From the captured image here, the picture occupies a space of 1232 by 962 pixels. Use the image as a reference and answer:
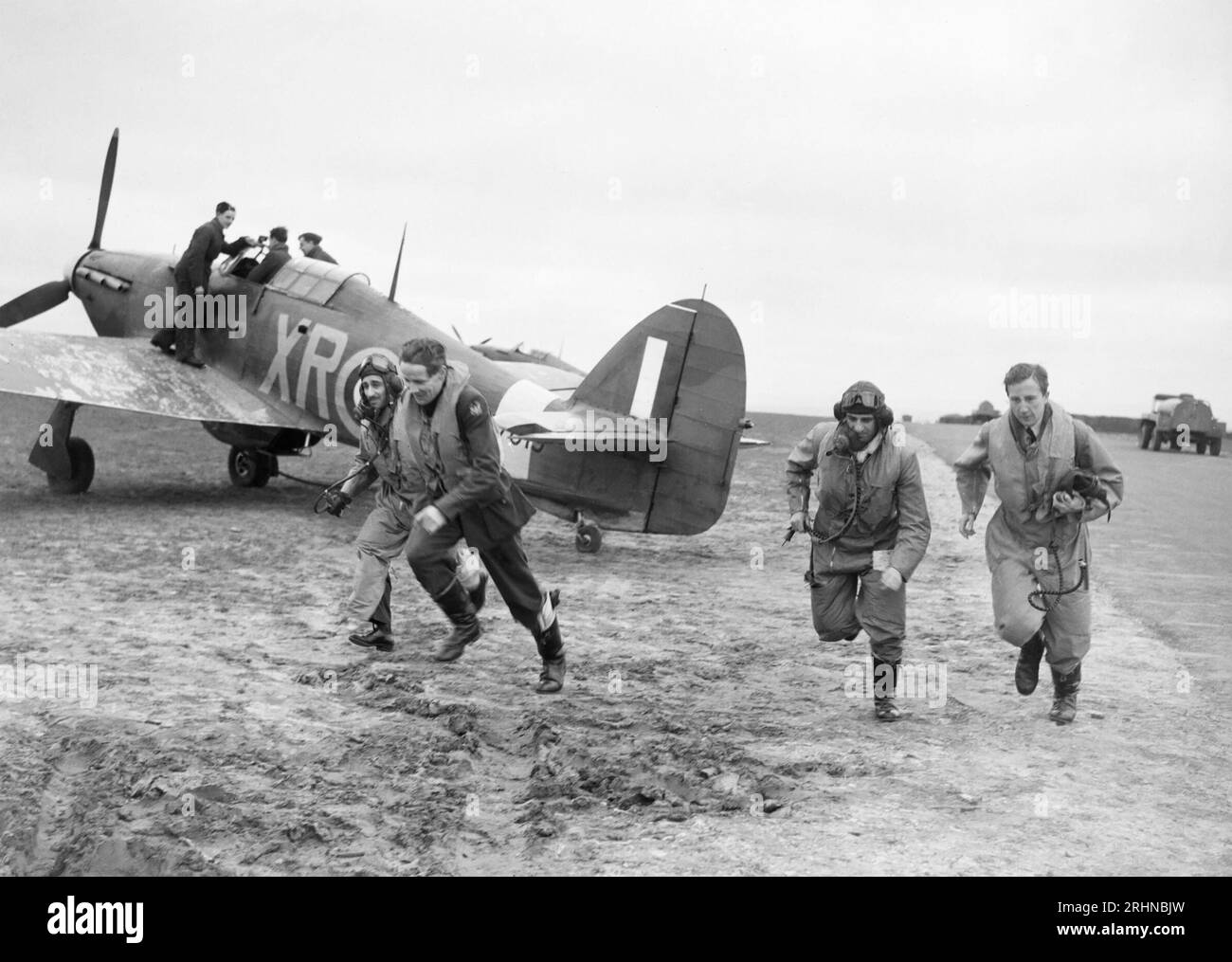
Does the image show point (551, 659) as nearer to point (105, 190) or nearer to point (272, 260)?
point (272, 260)

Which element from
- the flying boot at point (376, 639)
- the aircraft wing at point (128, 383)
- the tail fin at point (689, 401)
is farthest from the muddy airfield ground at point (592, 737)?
A: the aircraft wing at point (128, 383)

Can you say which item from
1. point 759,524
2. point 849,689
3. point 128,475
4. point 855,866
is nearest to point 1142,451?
point 759,524

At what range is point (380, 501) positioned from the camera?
8625 millimetres

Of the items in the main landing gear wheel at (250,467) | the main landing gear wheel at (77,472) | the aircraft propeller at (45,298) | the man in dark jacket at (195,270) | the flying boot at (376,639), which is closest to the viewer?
the flying boot at (376,639)

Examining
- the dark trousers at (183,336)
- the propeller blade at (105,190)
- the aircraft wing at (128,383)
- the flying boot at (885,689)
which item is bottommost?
the flying boot at (885,689)

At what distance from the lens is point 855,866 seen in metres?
4.89

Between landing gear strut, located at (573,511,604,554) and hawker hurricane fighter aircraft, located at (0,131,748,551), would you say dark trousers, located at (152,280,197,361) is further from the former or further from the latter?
landing gear strut, located at (573,511,604,554)

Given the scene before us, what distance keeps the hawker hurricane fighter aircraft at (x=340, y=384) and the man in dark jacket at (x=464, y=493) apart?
471 cm

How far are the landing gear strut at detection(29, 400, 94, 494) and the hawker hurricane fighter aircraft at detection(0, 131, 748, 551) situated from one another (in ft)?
0.07

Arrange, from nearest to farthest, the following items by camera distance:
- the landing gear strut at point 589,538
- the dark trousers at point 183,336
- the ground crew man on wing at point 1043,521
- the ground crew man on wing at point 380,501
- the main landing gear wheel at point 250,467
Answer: the ground crew man on wing at point 1043,521 → the ground crew man on wing at point 380,501 → the landing gear strut at point 589,538 → the dark trousers at point 183,336 → the main landing gear wheel at point 250,467

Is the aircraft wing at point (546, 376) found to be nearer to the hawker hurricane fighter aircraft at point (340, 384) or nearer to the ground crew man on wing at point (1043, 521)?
the hawker hurricane fighter aircraft at point (340, 384)

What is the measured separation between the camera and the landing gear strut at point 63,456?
53.9 feet

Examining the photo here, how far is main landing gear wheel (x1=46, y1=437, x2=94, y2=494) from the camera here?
16.6 m
